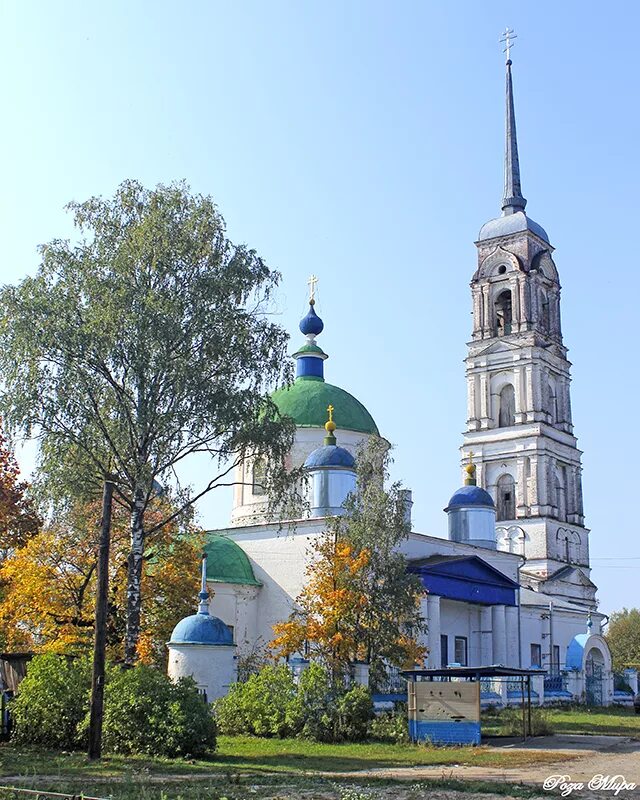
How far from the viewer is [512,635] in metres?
36.8

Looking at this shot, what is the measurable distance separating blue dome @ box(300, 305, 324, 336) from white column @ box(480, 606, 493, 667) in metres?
12.1

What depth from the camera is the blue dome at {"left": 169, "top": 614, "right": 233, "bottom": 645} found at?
2297 centimetres

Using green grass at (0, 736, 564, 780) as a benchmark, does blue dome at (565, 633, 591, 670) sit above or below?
above

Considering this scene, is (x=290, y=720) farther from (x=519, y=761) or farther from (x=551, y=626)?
(x=551, y=626)

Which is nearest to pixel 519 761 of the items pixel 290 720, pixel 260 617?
pixel 290 720

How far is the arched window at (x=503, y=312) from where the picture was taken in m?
56.9

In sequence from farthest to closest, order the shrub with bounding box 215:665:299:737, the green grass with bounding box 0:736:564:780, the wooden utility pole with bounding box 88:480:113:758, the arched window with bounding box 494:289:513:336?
the arched window with bounding box 494:289:513:336 → the shrub with bounding box 215:665:299:737 → the wooden utility pole with bounding box 88:480:113:758 → the green grass with bounding box 0:736:564:780

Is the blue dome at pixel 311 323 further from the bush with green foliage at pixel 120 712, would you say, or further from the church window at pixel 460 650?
the bush with green foliage at pixel 120 712

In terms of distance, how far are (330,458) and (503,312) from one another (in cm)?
2869

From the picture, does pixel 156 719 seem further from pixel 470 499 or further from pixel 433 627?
pixel 470 499

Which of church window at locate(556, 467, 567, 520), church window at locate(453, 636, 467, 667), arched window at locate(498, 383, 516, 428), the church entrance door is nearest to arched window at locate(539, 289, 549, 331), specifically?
arched window at locate(498, 383, 516, 428)

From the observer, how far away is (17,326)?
21.6 meters

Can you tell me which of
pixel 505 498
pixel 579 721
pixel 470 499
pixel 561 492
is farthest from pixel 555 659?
pixel 561 492

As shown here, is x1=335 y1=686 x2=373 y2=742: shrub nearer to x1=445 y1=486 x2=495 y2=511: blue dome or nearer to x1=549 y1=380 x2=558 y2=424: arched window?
x1=445 y1=486 x2=495 y2=511: blue dome
